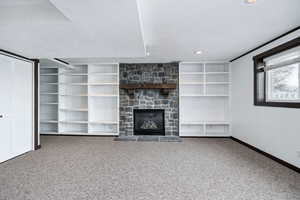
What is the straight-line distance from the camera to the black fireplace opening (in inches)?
219

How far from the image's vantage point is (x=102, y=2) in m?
1.65

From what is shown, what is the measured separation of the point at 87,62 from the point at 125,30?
350cm

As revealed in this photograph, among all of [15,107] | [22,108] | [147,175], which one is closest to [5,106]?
[15,107]

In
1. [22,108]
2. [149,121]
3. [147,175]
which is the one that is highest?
[22,108]

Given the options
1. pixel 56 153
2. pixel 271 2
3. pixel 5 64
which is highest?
pixel 271 2

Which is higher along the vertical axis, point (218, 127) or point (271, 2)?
point (271, 2)

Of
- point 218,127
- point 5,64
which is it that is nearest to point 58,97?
point 5,64

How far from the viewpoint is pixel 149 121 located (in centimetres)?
560

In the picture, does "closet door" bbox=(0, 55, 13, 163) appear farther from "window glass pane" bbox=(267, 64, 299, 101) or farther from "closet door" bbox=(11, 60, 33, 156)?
"window glass pane" bbox=(267, 64, 299, 101)

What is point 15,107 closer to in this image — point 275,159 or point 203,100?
point 203,100

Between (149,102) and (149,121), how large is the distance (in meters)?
0.62

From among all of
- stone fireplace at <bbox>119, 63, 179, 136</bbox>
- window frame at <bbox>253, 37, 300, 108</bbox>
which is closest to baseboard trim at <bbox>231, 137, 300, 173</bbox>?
window frame at <bbox>253, 37, 300, 108</bbox>

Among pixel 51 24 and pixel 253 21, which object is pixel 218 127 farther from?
pixel 51 24

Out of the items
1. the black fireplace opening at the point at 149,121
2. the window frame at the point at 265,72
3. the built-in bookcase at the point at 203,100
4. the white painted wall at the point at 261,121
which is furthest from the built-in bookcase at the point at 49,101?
the window frame at the point at 265,72
